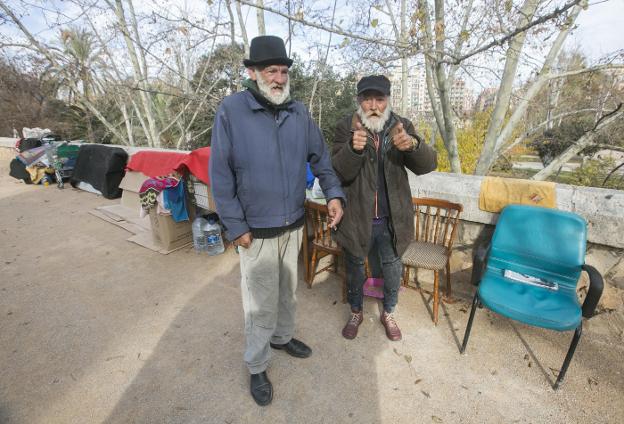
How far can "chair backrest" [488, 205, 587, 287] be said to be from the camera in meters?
2.08

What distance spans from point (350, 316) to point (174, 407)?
4.73ft

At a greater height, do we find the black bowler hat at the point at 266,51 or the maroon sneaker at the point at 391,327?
the black bowler hat at the point at 266,51

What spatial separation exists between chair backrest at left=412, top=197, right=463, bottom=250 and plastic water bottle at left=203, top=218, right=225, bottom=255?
2.52 metres

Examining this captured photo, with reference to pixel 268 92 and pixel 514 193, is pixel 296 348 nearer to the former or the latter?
pixel 268 92

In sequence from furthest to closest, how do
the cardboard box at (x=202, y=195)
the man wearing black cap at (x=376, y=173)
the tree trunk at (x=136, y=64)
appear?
the tree trunk at (x=136, y=64) → the cardboard box at (x=202, y=195) → the man wearing black cap at (x=376, y=173)

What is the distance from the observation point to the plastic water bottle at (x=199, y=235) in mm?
3990

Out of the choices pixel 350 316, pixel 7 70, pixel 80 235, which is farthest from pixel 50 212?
pixel 7 70

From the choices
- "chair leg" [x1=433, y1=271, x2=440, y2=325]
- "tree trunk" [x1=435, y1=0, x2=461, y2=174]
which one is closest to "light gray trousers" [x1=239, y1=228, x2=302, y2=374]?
"chair leg" [x1=433, y1=271, x2=440, y2=325]

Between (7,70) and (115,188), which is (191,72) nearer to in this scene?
(115,188)

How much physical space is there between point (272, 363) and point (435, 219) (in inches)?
78.4

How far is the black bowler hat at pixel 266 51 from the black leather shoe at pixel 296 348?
1970 mm

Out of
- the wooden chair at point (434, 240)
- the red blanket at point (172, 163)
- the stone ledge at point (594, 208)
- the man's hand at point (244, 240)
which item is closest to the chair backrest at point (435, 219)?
the wooden chair at point (434, 240)

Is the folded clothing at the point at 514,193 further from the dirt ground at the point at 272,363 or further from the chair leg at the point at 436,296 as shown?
the dirt ground at the point at 272,363

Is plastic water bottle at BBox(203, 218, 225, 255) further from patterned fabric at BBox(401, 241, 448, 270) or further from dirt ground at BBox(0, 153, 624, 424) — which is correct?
patterned fabric at BBox(401, 241, 448, 270)
